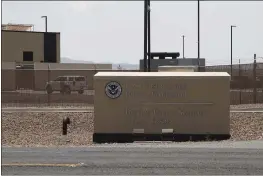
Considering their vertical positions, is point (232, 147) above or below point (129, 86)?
below

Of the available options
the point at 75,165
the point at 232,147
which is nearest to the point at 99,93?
the point at 232,147

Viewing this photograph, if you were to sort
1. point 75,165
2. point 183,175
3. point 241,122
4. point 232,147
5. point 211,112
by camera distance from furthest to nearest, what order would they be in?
point 241,122 < point 211,112 < point 232,147 < point 75,165 < point 183,175

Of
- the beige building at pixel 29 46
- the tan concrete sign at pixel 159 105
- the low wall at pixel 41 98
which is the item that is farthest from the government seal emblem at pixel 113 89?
the beige building at pixel 29 46

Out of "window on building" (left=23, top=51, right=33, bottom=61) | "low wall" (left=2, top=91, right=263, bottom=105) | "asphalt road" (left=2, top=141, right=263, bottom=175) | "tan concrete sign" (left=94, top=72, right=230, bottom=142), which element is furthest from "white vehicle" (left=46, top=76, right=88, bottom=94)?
"asphalt road" (left=2, top=141, right=263, bottom=175)

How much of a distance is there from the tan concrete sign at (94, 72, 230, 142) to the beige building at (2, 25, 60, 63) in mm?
39802

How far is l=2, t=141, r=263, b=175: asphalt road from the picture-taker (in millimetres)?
9625

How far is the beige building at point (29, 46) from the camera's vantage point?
56.1m

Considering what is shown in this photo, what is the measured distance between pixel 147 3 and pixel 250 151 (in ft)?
48.1

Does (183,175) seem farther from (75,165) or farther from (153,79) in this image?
(153,79)

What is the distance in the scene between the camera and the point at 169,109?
56.1 ft

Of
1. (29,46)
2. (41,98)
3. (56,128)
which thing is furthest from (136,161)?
(29,46)

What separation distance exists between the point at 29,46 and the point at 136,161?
48389mm

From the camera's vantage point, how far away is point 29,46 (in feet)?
189

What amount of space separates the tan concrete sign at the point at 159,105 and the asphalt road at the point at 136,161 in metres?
3.31
